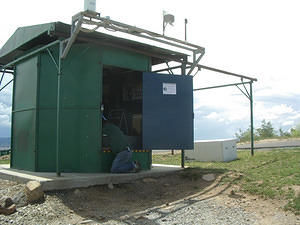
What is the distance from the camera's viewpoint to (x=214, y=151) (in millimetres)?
13375

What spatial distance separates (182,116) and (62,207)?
528cm

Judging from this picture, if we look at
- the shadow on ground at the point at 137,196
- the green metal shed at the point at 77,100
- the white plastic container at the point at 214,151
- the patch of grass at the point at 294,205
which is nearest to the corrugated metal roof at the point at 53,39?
the green metal shed at the point at 77,100

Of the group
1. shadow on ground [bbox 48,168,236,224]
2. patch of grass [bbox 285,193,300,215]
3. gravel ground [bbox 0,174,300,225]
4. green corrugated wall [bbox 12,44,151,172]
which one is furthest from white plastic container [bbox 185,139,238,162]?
patch of grass [bbox 285,193,300,215]

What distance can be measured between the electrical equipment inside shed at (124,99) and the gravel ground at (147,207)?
123 inches

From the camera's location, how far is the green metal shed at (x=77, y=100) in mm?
9555

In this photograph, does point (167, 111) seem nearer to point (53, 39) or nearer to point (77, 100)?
point (77, 100)

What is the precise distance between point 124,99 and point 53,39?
4.20 m

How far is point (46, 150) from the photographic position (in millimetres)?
9633

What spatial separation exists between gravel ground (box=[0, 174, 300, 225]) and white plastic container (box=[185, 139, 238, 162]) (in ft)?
14.1

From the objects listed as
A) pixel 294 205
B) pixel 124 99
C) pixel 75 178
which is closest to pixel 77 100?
pixel 75 178

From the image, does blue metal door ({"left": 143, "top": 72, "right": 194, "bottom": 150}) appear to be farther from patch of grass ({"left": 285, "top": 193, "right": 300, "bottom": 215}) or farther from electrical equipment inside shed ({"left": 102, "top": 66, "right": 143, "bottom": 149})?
patch of grass ({"left": 285, "top": 193, "right": 300, "bottom": 215})

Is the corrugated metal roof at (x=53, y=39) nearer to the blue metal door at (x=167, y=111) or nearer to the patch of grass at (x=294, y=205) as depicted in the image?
the blue metal door at (x=167, y=111)

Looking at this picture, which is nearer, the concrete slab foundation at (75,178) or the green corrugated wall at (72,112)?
the concrete slab foundation at (75,178)

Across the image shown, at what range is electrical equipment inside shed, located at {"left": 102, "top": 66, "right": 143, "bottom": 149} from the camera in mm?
12266
